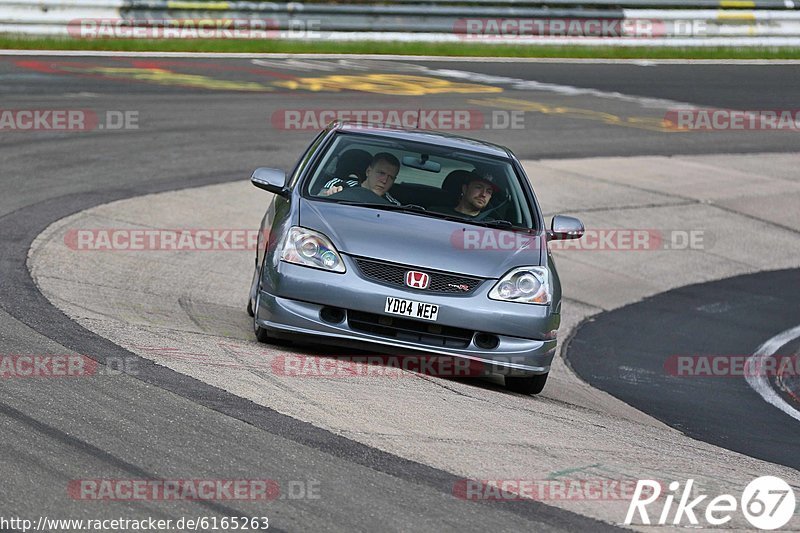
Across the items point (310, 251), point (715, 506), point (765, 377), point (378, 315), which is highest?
point (310, 251)

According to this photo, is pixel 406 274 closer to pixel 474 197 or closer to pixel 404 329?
pixel 404 329

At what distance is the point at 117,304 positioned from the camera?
30.9 ft

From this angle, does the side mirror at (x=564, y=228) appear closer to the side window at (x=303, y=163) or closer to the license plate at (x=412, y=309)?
the license plate at (x=412, y=309)

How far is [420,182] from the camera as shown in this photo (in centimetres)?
910

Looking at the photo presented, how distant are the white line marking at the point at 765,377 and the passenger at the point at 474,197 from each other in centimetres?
298

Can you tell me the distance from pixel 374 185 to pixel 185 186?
6241 millimetres

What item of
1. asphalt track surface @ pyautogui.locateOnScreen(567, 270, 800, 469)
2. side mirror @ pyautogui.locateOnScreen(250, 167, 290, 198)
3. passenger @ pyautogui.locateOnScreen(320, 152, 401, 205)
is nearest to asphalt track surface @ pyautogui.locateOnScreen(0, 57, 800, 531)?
asphalt track surface @ pyautogui.locateOnScreen(567, 270, 800, 469)

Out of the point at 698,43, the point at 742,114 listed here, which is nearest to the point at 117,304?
the point at 742,114

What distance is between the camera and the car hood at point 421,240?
8.01m

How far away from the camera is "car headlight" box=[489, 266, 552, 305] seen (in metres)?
8.09

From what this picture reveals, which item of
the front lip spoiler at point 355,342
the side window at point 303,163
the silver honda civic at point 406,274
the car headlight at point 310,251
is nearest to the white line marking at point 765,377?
the silver honda civic at point 406,274

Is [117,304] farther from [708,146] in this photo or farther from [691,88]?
[691,88]

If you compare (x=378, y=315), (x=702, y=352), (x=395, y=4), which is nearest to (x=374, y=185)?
(x=378, y=315)

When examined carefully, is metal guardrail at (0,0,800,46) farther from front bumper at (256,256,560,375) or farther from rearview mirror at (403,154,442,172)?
front bumper at (256,256,560,375)
